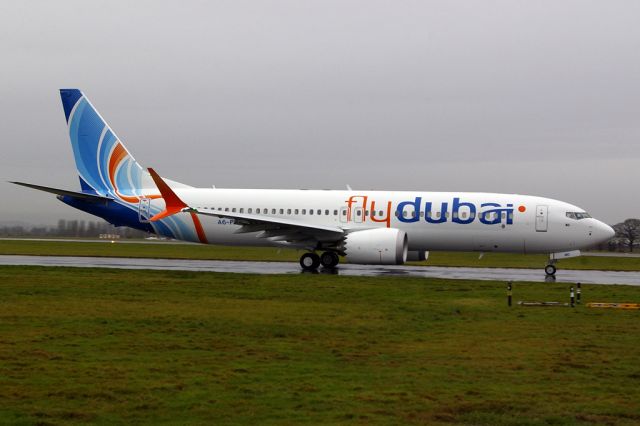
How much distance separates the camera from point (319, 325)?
16.4 metres

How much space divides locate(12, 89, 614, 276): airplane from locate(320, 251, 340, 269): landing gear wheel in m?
0.04

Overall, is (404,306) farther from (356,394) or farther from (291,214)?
(291,214)

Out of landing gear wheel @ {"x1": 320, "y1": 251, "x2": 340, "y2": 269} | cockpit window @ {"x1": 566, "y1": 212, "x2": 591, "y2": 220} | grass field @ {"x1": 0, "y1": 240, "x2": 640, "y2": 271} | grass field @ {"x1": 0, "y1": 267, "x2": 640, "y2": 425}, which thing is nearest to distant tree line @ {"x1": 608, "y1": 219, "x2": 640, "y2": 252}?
grass field @ {"x1": 0, "y1": 240, "x2": 640, "y2": 271}

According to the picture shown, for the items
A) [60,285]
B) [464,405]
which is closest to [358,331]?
[464,405]

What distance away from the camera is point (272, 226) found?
107ft

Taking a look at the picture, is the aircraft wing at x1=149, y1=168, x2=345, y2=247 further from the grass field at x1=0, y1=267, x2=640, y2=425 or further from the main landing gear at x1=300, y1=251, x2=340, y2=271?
the grass field at x1=0, y1=267, x2=640, y2=425

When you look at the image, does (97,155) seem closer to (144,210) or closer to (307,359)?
(144,210)

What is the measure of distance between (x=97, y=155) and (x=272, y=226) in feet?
33.5

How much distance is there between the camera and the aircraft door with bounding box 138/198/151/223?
35688mm

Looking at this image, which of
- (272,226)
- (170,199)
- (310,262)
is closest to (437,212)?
(310,262)

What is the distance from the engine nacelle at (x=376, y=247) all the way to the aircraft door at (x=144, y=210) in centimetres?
968

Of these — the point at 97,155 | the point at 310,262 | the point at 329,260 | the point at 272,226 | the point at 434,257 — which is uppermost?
the point at 97,155

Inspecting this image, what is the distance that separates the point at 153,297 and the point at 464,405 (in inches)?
515

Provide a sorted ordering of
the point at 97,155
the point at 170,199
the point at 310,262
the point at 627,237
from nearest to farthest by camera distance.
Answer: the point at 170,199
the point at 310,262
the point at 97,155
the point at 627,237
